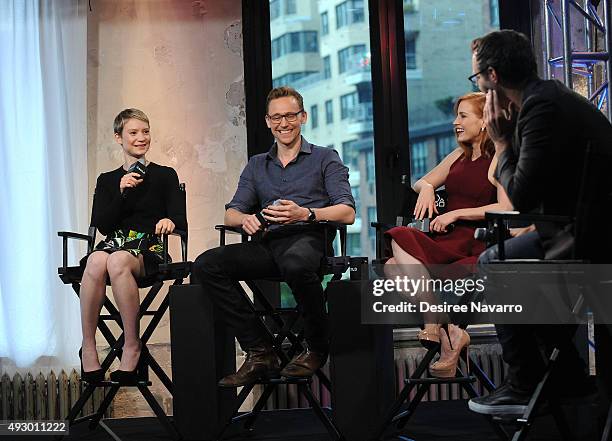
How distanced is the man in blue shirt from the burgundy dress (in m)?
0.34

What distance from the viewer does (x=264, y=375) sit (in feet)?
12.3

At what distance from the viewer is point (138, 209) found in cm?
436

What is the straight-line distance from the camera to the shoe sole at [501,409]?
9.49 feet

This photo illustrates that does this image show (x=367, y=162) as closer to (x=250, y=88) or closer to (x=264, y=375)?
(x=250, y=88)

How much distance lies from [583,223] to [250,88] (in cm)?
286

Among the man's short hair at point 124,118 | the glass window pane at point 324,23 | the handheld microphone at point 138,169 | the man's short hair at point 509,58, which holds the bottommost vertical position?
the handheld microphone at point 138,169

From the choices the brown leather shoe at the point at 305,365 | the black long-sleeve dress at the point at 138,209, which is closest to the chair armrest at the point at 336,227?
the brown leather shoe at the point at 305,365

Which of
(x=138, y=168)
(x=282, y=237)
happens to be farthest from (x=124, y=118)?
(x=282, y=237)

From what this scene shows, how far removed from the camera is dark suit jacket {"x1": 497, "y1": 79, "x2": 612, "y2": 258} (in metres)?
2.71

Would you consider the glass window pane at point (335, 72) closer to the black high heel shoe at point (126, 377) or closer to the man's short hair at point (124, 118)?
the man's short hair at point (124, 118)

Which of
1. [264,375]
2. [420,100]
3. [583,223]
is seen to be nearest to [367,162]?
[420,100]

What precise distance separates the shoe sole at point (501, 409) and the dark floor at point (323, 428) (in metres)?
0.60

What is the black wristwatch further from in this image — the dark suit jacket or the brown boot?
the dark suit jacket

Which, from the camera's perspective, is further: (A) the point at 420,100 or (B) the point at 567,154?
(A) the point at 420,100
